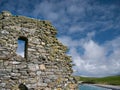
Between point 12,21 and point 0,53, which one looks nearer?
point 0,53

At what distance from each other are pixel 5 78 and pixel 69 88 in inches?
136

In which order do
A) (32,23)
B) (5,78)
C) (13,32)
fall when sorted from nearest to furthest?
(5,78) → (13,32) → (32,23)

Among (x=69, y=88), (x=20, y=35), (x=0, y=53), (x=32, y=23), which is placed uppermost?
(x=32, y=23)

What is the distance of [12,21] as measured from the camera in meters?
10.2

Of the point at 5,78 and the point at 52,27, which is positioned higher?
the point at 52,27

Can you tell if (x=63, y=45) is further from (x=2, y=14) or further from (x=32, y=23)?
(x=2, y=14)

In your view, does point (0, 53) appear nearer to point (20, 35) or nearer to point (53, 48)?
point (20, 35)

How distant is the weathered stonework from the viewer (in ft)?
31.4

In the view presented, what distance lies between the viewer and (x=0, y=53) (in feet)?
31.4

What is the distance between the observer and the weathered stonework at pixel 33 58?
9.56m

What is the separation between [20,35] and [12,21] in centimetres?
85

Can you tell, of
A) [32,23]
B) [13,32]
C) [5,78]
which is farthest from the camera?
[32,23]

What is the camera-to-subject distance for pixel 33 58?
33.1ft

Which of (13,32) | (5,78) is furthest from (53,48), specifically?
(5,78)
